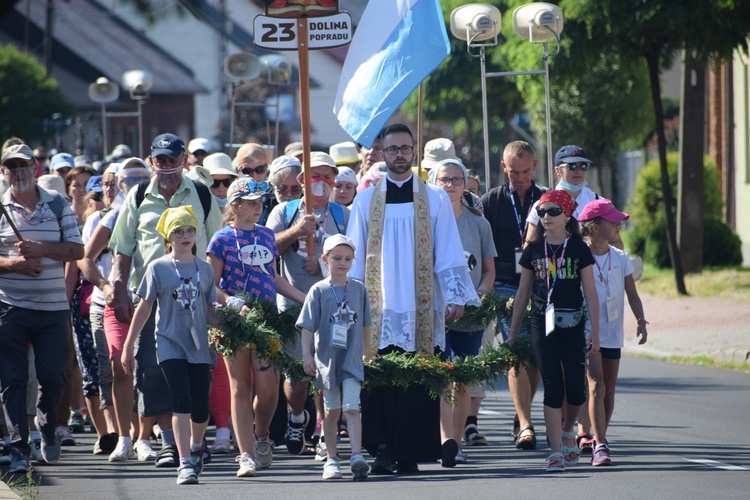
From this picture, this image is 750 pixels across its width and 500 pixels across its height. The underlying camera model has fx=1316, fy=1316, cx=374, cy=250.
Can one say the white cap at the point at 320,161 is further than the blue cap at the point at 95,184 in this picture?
No

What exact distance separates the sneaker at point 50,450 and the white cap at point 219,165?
10.1 feet

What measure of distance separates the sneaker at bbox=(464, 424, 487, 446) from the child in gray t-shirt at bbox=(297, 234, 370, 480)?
190 centimetres

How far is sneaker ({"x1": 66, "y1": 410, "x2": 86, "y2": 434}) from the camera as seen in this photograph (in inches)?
444

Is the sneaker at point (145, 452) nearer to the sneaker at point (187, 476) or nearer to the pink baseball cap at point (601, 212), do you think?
the sneaker at point (187, 476)

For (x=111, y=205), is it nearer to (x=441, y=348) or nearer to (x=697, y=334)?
(x=441, y=348)

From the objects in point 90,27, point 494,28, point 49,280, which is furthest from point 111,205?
point 90,27

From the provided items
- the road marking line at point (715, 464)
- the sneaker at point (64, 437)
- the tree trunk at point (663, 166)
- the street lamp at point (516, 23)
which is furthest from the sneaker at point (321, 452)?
the tree trunk at point (663, 166)

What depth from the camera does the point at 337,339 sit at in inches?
323

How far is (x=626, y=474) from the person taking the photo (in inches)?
324

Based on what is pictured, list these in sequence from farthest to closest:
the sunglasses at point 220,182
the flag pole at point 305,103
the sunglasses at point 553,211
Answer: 1. the sunglasses at point 220,182
2. the flag pole at point 305,103
3. the sunglasses at point 553,211

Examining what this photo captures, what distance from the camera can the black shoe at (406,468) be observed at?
8539 mm

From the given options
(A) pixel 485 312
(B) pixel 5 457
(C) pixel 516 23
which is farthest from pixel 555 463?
(C) pixel 516 23

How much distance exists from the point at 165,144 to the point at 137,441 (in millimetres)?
2203

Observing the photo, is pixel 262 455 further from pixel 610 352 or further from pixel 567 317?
pixel 610 352
